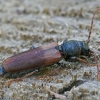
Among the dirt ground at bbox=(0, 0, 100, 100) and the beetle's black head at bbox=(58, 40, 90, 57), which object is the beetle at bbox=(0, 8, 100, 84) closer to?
the beetle's black head at bbox=(58, 40, 90, 57)

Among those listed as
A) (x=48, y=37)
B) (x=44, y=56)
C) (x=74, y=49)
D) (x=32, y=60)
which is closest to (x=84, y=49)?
(x=74, y=49)

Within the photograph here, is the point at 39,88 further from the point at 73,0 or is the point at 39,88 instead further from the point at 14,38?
the point at 73,0

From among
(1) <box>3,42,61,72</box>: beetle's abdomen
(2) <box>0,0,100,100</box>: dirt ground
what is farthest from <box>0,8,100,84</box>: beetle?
(2) <box>0,0,100,100</box>: dirt ground

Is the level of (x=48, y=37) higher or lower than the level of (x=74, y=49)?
lower

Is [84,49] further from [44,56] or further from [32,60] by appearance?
[32,60]

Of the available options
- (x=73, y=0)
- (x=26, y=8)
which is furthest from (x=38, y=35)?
(x=73, y=0)

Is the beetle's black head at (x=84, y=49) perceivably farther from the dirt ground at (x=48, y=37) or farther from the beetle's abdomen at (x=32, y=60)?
the beetle's abdomen at (x=32, y=60)

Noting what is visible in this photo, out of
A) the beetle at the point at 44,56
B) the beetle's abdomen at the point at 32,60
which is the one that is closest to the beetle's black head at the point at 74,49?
the beetle at the point at 44,56
